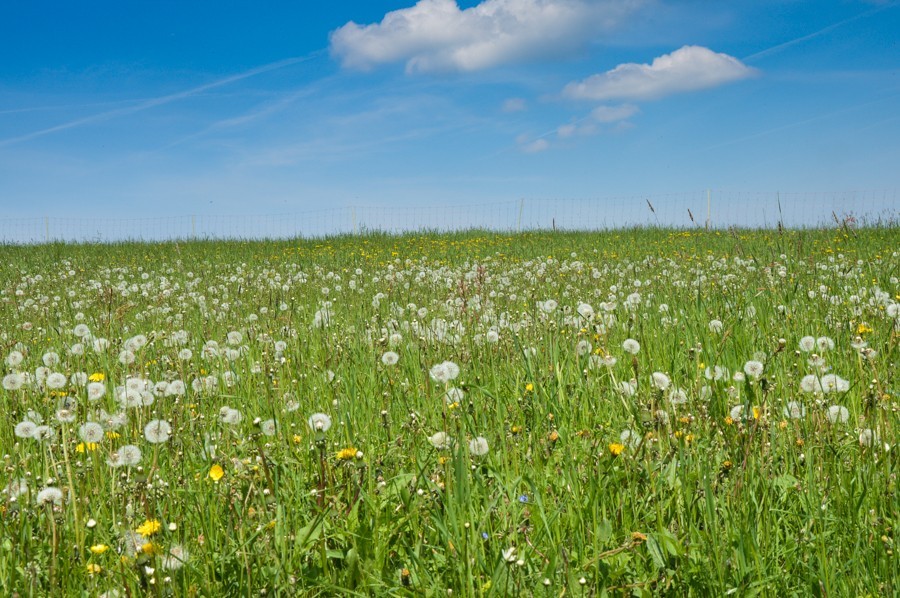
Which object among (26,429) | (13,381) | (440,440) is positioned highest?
(13,381)

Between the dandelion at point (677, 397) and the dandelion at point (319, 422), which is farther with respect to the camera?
the dandelion at point (677, 397)

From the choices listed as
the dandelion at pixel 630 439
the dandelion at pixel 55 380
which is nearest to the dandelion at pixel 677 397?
the dandelion at pixel 630 439

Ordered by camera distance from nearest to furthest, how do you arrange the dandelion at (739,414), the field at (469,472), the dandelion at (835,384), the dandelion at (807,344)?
the field at (469,472)
the dandelion at (739,414)
the dandelion at (835,384)
the dandelion at (807,344)

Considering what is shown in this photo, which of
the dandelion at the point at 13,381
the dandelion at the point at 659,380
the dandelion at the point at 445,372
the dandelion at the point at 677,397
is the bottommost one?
the dandelion at the point at 677,397

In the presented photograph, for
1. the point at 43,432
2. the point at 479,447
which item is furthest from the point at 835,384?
the point at 43,432

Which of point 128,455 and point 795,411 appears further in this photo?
point 795,411

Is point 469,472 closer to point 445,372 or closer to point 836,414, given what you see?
point 445,372

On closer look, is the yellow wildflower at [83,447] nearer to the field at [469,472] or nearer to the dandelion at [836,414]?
the field at [469,472]

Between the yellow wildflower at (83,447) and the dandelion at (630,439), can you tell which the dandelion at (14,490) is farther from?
the dandelion at (630,439)

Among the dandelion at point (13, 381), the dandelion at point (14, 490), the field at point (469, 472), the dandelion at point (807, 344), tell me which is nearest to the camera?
the field at point (469, 472)

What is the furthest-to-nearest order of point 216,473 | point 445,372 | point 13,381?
point 13,381
point 445,372
point 216,473

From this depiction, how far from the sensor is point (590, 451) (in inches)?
99.2

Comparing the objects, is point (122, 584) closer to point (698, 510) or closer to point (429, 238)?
point (698, 510)

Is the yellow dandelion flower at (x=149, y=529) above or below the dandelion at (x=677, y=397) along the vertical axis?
below
